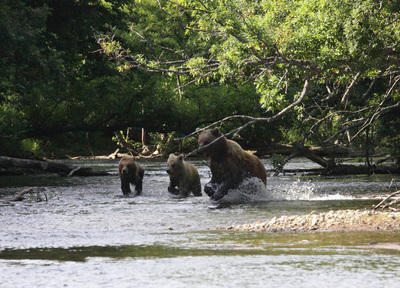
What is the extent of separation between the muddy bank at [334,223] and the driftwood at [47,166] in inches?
532

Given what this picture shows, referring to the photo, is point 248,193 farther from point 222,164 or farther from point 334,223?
point 334,223

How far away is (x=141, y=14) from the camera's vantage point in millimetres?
50281

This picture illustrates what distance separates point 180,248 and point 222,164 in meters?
6.73

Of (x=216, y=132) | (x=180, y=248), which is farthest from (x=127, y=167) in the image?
(x=180, y=248)

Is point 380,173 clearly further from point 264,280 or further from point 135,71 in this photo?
point 264,280

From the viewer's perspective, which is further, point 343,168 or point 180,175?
point 343,168

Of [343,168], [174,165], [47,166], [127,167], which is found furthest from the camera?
[47,166]

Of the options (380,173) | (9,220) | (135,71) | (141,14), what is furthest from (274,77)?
(141,14)

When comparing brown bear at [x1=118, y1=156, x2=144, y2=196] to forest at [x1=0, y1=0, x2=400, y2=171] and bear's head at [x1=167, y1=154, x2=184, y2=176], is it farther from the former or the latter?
forest at [x1=0, y1=0, x2=400, y2=171]

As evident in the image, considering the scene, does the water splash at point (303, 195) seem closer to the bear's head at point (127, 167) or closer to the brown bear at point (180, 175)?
the brown bear at point (180, 175)

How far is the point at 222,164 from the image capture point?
48.8ft

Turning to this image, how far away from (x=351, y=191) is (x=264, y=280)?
34.7 feet

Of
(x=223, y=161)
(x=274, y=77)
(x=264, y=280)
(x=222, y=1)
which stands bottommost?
(x=264, y=280)

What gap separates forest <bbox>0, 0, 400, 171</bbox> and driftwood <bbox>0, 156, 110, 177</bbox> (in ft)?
4.53
